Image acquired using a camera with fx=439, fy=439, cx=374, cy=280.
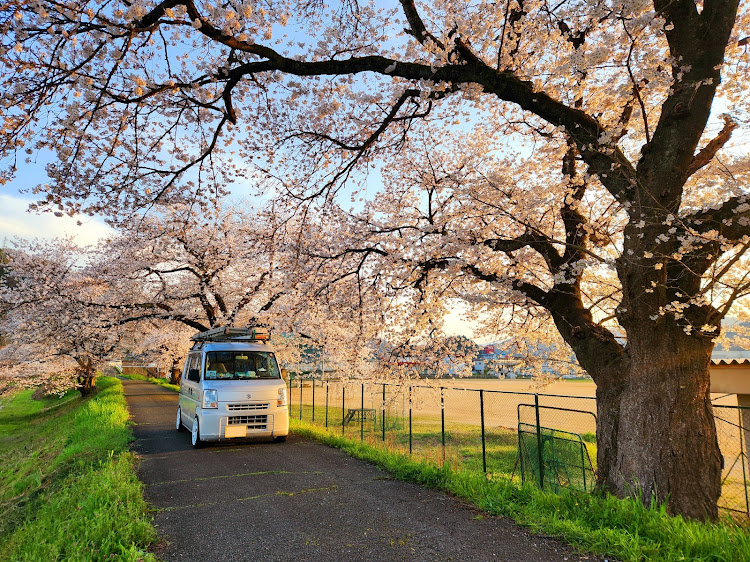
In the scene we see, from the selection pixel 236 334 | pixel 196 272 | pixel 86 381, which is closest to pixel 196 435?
pixel 236 334

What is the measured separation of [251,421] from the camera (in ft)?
33.5

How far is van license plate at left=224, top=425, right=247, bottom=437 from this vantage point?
390 inches

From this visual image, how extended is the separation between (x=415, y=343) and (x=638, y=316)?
710 cm

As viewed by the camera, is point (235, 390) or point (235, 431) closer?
point (235, 431)

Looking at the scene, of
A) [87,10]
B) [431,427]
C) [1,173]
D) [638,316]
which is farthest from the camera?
[431,427]

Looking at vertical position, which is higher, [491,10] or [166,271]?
[491,10]

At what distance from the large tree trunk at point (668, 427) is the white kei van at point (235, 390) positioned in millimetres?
7100

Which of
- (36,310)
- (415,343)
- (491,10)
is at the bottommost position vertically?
(415,343)

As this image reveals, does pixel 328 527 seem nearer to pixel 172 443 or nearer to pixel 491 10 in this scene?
pixel 172 443

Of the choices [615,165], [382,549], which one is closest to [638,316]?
[615,165]

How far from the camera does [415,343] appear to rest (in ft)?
41.2

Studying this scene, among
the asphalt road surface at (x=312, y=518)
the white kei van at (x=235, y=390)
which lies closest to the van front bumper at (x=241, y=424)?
the white kei van at (x=235, y=390)

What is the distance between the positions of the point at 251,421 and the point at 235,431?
0.41 m

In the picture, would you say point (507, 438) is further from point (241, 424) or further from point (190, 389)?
point (190, 389)
